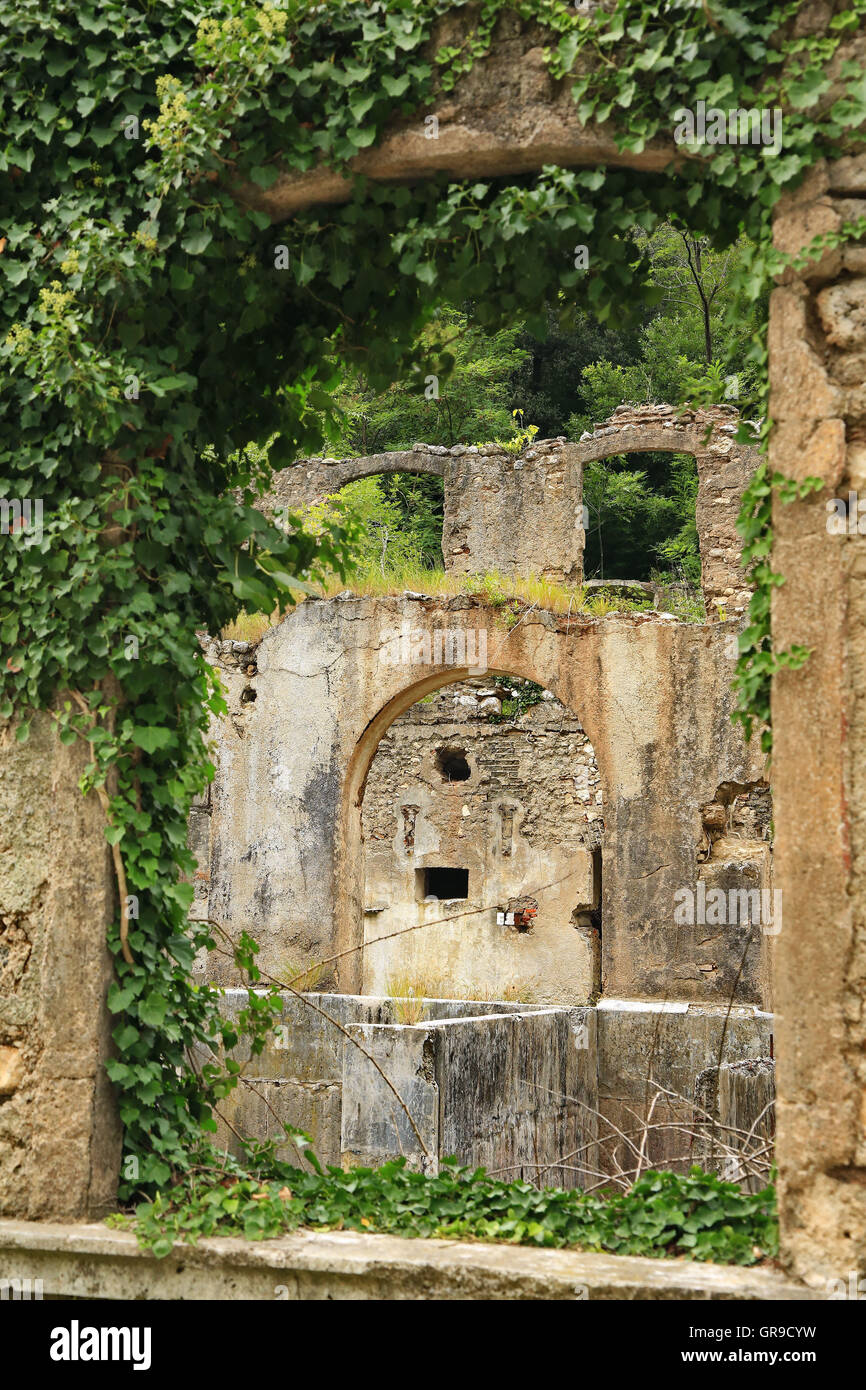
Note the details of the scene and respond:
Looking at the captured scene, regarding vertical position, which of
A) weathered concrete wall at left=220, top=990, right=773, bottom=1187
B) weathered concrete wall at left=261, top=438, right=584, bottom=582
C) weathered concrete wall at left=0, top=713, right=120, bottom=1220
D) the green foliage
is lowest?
weathered concrete wall at left=220, top=990, right=773, bottom=1187

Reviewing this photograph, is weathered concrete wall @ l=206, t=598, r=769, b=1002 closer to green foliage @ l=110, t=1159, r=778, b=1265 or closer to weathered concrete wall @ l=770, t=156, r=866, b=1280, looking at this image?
green foliage @ l=110, t=1159, r=778, b=1265

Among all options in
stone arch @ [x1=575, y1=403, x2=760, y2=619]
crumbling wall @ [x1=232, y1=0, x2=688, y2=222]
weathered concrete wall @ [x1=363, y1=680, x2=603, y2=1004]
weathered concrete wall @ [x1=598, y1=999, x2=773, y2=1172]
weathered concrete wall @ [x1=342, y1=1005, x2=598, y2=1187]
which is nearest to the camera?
crumbling wall @ [x1=232, y1=0, x2=688, y2=222]

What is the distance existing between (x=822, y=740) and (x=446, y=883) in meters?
16.0

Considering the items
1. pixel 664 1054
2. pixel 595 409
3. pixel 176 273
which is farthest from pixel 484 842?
pixel 176 273

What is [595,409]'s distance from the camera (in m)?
26.8

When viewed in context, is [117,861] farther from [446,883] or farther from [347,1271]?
[446,883]

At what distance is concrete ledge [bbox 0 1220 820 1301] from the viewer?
3.49 meters

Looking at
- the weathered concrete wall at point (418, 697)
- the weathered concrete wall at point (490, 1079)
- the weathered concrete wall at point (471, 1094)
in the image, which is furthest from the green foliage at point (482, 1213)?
the weathered concrete wall at point (418, 697)

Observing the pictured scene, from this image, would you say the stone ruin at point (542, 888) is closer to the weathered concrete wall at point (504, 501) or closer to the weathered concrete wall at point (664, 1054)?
the weathered concrete wall at point (664, 1054)

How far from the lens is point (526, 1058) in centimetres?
842

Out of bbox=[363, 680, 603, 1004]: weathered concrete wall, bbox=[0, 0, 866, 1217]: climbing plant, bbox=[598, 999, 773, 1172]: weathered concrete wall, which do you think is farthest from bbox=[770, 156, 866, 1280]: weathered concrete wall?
bbox=[363, 680, 603, 1004]: weathered concrete wall

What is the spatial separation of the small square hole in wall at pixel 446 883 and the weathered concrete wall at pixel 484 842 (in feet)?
1.53

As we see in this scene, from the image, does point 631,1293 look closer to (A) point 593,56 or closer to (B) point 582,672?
(A) point 593,56

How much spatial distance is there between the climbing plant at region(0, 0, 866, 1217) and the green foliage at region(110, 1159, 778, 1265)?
1.13 feet
